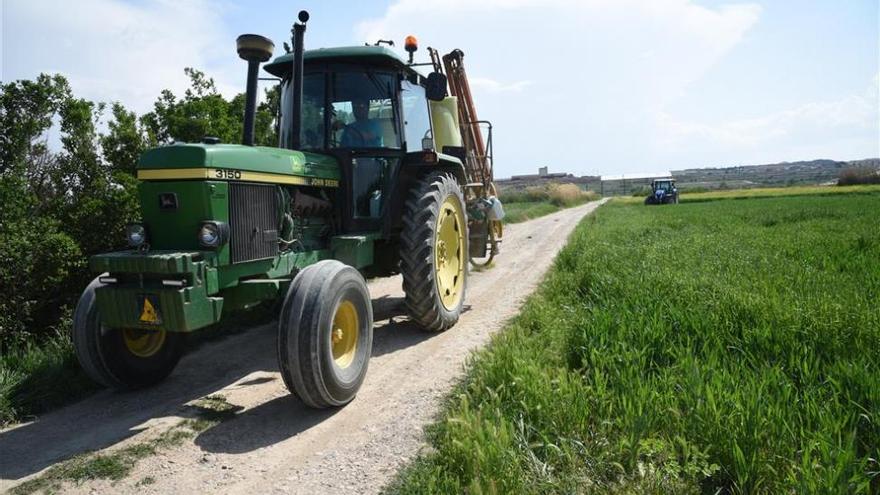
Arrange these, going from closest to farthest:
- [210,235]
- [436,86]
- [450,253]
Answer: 1. [210,235]
2. [436,86]
3. [450,253]

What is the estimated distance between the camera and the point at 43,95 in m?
6.36

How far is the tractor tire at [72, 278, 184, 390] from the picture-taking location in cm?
372

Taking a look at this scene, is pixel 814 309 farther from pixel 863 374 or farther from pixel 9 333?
pixel 9 333

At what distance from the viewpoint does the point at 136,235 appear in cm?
353

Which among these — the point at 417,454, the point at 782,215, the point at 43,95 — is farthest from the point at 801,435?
the point at 782,215

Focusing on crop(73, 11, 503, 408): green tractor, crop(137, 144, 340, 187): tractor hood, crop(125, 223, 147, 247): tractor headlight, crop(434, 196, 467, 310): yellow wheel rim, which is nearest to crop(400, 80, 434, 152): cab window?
crop(73, 11, 503, 408): green tractor

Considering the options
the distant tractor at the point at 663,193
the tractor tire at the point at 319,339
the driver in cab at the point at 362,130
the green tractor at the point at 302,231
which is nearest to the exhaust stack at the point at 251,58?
the green tractor at the point at 302,231

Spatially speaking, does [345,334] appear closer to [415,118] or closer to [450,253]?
[450,253]

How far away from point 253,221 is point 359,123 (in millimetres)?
1683

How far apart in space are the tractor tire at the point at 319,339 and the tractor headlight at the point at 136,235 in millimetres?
1051

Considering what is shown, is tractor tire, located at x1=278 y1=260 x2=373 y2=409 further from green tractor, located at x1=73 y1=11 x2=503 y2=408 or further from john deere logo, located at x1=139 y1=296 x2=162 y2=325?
john deere logo, located at x1=139 y1=296 x2=162 y2=325

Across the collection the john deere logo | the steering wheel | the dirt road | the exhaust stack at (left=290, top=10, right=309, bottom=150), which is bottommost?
the dirt road

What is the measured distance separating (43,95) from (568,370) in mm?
6750

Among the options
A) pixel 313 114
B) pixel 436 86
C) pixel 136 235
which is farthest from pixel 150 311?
pixel 436 86
